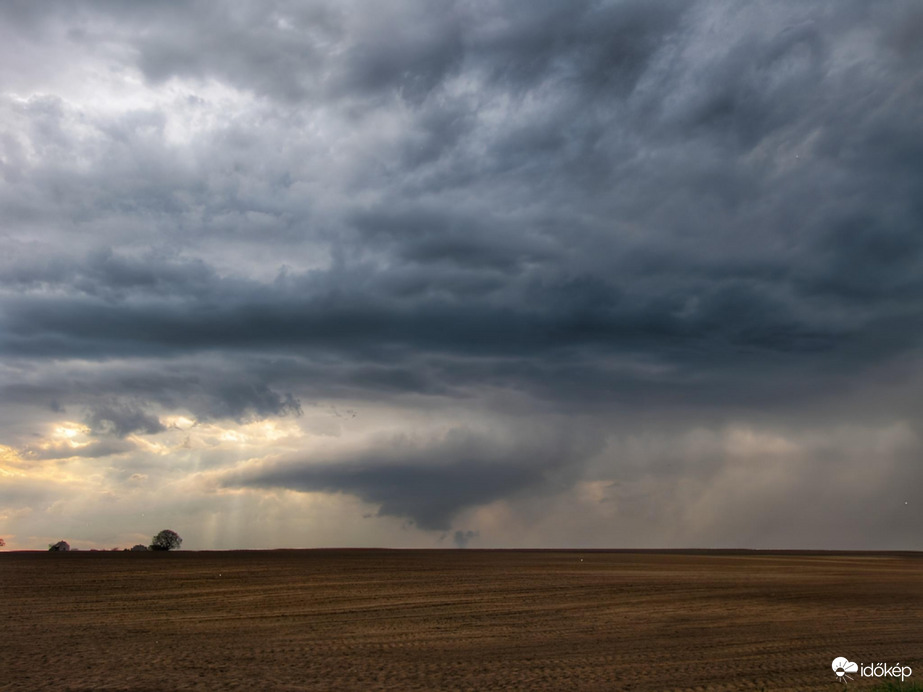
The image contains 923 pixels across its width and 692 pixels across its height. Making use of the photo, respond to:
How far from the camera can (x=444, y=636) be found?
90.0 ft

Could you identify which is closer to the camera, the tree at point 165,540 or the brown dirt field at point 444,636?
the brown dirt field at point 444,636

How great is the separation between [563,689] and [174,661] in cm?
1198

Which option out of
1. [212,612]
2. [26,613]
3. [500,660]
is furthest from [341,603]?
[500,660]

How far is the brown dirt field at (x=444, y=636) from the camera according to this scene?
20578mm

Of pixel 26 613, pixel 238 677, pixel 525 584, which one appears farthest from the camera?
pixel 525 584

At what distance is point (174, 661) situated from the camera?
22.8 meters

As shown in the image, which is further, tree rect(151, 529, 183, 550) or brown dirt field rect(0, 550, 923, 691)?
tree rect(151, 529, 183, 550)

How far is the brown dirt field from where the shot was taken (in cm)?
2058

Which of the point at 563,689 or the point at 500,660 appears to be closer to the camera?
the point at 563,689

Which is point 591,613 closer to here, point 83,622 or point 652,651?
point 652,651

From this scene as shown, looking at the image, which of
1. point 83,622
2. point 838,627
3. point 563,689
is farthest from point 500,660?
point 83,622

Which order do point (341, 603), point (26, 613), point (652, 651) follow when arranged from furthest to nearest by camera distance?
point (341, 603), point (26, 613), point (652, 651)

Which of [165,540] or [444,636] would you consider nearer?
[444,636]

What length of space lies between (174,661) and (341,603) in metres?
15.5
